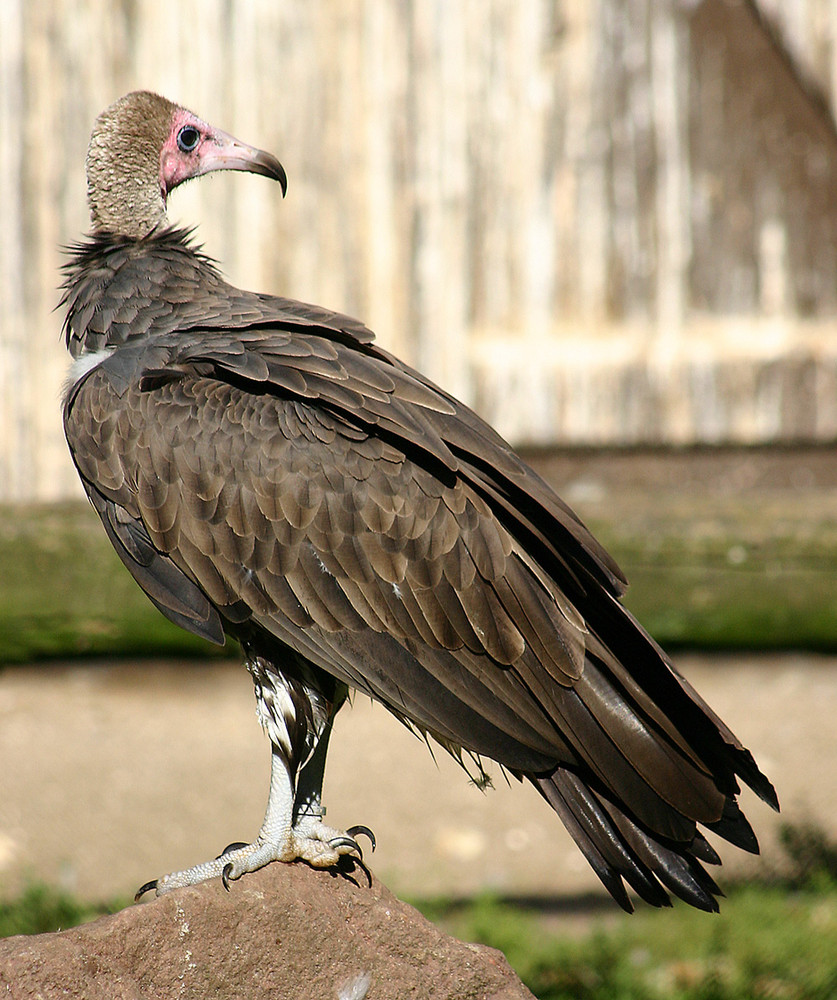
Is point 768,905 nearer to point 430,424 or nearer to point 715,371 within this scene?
point 715,371

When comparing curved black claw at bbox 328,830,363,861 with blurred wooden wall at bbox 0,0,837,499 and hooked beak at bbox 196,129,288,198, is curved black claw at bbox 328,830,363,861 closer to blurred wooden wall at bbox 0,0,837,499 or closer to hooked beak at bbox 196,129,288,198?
hooked beak at bbox 196,129,288,198

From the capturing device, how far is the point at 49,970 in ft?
7.79

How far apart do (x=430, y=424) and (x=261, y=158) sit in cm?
106

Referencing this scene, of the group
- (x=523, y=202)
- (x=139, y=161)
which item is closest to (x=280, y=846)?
(x=139, y=161)

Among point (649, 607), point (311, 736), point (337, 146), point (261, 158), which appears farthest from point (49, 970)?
point (337, 146)

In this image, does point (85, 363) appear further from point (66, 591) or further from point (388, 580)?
point (66, 591)

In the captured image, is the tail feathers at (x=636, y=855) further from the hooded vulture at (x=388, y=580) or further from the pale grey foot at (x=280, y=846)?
the pale grey foot at (x=280, y=846)

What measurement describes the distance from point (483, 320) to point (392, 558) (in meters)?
2.29

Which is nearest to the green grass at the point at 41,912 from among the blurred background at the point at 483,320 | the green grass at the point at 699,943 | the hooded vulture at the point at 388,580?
the blurred background at the point at 483,320

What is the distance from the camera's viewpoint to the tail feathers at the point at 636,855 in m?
2.65

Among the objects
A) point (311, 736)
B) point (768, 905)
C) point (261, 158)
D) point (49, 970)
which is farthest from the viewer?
point (768, 905)

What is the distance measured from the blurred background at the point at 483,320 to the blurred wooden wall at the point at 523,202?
0.01 metres

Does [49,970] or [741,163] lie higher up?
[741,163]

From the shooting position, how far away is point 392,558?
2.85 metres
